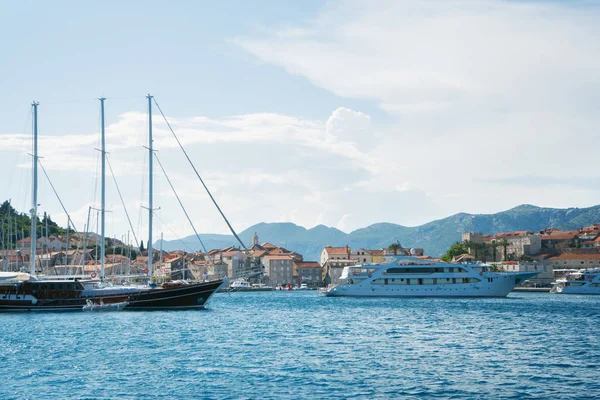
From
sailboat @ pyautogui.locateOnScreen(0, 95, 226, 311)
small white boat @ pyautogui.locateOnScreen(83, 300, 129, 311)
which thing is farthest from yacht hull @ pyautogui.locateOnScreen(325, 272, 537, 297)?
small white boat @ pyautogui.locateOnScreen(83, 300, 129, 311)

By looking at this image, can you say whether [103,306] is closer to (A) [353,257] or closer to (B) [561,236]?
(A) [353,257]

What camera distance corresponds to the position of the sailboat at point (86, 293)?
56812 mm

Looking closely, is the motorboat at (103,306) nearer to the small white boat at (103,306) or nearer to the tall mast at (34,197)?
the small white boat at (103,306)

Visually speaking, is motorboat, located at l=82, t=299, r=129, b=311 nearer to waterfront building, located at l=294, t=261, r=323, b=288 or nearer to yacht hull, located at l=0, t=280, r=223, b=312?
yacht hull, located at l=0, t=280, r=223, b=312

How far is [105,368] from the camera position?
28.4 m

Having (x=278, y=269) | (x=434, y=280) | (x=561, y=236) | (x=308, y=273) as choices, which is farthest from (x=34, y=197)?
(x=561, y=236)

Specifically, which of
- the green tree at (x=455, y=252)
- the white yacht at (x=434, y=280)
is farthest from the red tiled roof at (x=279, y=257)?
the white yacht at (x=434, y=280)

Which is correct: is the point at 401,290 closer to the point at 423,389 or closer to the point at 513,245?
the point at 423,389

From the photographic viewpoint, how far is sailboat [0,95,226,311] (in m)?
56.8

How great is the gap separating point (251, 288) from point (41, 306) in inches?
3698

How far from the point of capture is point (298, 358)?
31.2 m

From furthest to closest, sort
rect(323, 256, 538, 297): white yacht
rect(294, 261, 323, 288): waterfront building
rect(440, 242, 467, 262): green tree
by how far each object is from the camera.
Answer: rect(294, 261, 323, 288): waterfront building, rect(440, 242, 467, 262): green tree, rect(323, 256, 538, 297): white yacht

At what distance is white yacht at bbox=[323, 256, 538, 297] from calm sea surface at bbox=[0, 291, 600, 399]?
34881 millimetres

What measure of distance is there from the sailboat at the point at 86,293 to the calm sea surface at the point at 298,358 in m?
5.45
